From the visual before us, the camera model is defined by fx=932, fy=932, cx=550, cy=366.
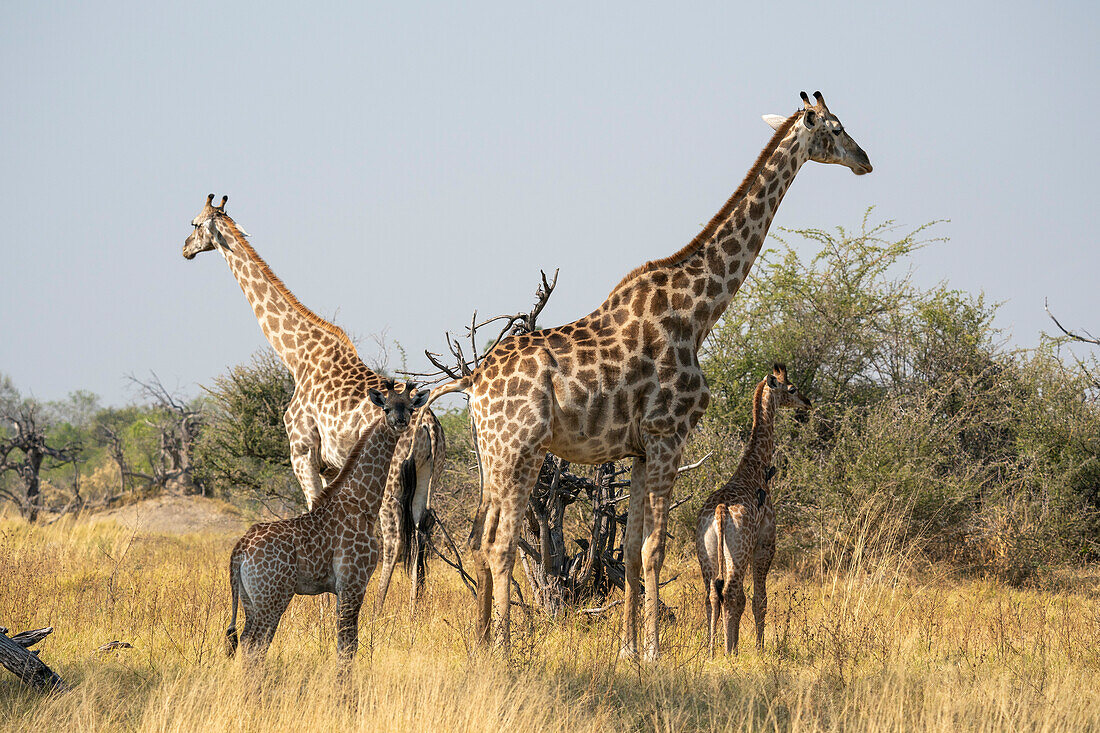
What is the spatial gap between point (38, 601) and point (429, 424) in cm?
371

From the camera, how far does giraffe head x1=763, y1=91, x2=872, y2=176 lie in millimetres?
6809

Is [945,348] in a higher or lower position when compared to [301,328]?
higher

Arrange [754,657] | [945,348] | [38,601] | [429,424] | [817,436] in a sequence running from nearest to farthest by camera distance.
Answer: [754,657] → [38,601] → [429,424] → [817,436] → [945,348]

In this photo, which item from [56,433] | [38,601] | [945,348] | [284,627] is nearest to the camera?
[284,627]

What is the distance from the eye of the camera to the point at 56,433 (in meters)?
48.7

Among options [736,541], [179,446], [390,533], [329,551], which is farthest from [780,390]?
[179,446]

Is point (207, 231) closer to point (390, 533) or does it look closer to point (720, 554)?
point (390, 533)

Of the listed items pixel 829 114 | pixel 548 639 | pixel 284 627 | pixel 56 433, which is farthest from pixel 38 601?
pixel 56 433

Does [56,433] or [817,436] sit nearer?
[817,436]

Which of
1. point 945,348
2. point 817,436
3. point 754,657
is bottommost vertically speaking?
point 754,657

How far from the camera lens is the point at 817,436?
1238cm

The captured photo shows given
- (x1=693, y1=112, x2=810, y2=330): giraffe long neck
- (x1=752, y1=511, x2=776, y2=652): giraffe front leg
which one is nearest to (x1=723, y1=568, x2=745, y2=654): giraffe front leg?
(x1=752, y1=511, x2=776, y2=652): giraffe front leg

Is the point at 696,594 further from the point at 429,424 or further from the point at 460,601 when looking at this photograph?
the point at 429,424

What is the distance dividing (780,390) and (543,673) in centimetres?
344
